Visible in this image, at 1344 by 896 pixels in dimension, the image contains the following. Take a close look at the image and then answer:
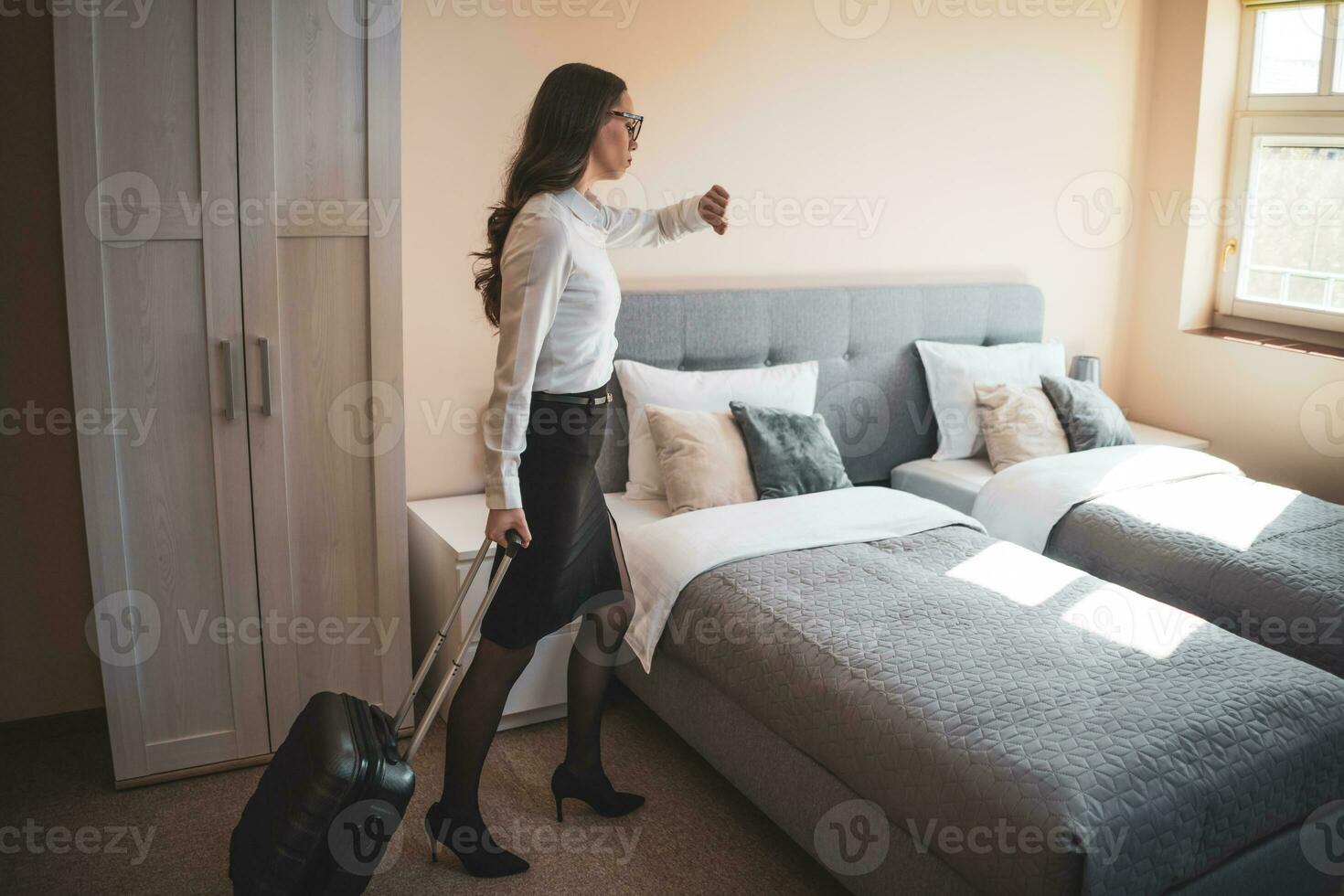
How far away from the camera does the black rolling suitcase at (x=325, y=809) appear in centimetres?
189

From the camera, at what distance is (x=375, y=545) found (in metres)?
2.68

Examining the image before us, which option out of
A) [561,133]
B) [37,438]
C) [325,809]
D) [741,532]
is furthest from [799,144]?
[325,809]

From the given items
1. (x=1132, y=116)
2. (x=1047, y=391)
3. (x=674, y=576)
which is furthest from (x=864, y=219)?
(x=674, y=576)

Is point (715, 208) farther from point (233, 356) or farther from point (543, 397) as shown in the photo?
point (233, 356)

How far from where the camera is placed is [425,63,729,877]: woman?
2051 mm

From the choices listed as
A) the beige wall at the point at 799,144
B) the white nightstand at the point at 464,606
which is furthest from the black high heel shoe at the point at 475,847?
the beige wall at the point at 799,144

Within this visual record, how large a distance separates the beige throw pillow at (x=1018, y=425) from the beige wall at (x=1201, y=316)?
0.94 metres

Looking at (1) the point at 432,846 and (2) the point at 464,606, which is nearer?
(1) the point at 432,846

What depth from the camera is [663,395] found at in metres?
3.20

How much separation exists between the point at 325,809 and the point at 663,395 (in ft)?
5.32

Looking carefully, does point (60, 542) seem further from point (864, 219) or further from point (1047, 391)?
point (1047, 391)

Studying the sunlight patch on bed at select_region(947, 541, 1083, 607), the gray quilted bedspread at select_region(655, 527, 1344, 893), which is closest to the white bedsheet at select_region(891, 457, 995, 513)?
the sunlight patch on bed at select_region(947, 541, 1083, 607)

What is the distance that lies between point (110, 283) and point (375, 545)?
83cm

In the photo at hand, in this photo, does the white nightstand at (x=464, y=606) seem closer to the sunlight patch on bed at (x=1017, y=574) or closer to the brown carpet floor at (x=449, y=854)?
the brown carpet floor at (x=449, y=854)
